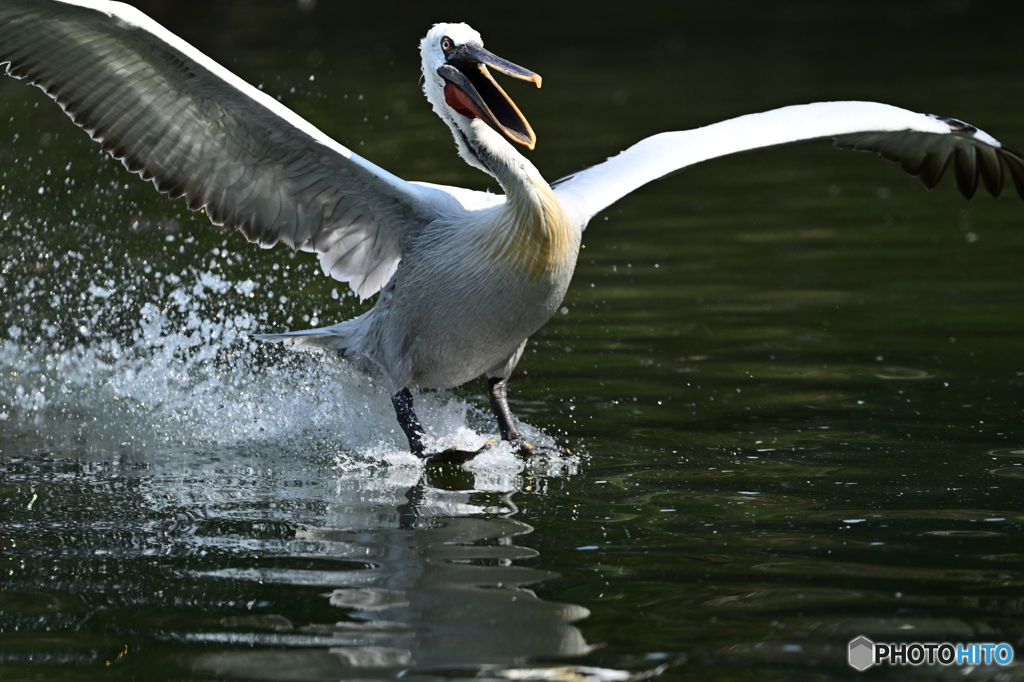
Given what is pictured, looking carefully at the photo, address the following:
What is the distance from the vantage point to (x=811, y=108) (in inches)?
232

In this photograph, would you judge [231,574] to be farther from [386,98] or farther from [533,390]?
[386,98]

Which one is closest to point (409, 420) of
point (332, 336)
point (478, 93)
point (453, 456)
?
point (453, 456)

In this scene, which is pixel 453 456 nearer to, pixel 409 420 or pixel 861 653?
pixel 409 420

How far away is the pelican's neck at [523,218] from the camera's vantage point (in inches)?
196

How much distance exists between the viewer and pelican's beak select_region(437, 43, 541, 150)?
4.95 metres

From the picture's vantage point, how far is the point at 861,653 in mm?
3461

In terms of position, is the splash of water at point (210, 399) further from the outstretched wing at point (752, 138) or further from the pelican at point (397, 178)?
the outstretched wing at point (752, 138)

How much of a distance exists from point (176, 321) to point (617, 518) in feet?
11.4

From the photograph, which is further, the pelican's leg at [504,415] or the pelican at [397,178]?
the pelican's leg at [504,415]

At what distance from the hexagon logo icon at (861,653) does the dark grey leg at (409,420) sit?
7.32ft

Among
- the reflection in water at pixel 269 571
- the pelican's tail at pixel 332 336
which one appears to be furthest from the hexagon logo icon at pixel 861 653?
the pelican's tail at pixel 332 336

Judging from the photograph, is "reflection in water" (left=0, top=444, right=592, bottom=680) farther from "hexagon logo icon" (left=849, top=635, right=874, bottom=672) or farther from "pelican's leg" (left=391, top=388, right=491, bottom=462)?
"hexagon logo icon" (left=849, top=635, right=874, bottom=672)

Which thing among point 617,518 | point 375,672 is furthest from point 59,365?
point 375,672

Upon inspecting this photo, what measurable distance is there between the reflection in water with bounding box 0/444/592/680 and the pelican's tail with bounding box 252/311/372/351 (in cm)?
58
